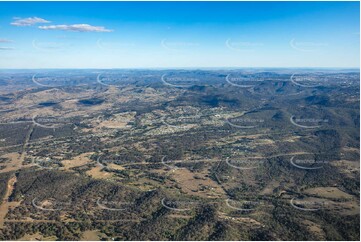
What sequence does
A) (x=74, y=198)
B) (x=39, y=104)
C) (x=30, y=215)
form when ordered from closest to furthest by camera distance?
(x=30, y=215)
(x=74, y=198)
(x=39, y=104)

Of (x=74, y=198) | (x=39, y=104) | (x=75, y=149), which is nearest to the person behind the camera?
(x=74, y=198)

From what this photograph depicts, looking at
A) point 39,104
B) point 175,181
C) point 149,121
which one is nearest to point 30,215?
point 175,181

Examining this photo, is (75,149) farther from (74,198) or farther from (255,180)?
(255,180)

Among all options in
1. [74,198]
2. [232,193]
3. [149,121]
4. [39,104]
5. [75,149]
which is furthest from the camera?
[39,104]

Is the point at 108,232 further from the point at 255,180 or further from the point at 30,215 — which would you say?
the point at 255,180

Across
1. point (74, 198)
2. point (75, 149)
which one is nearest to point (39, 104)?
point (75, 149)

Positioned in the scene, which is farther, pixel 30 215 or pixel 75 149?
pixel 75 149
